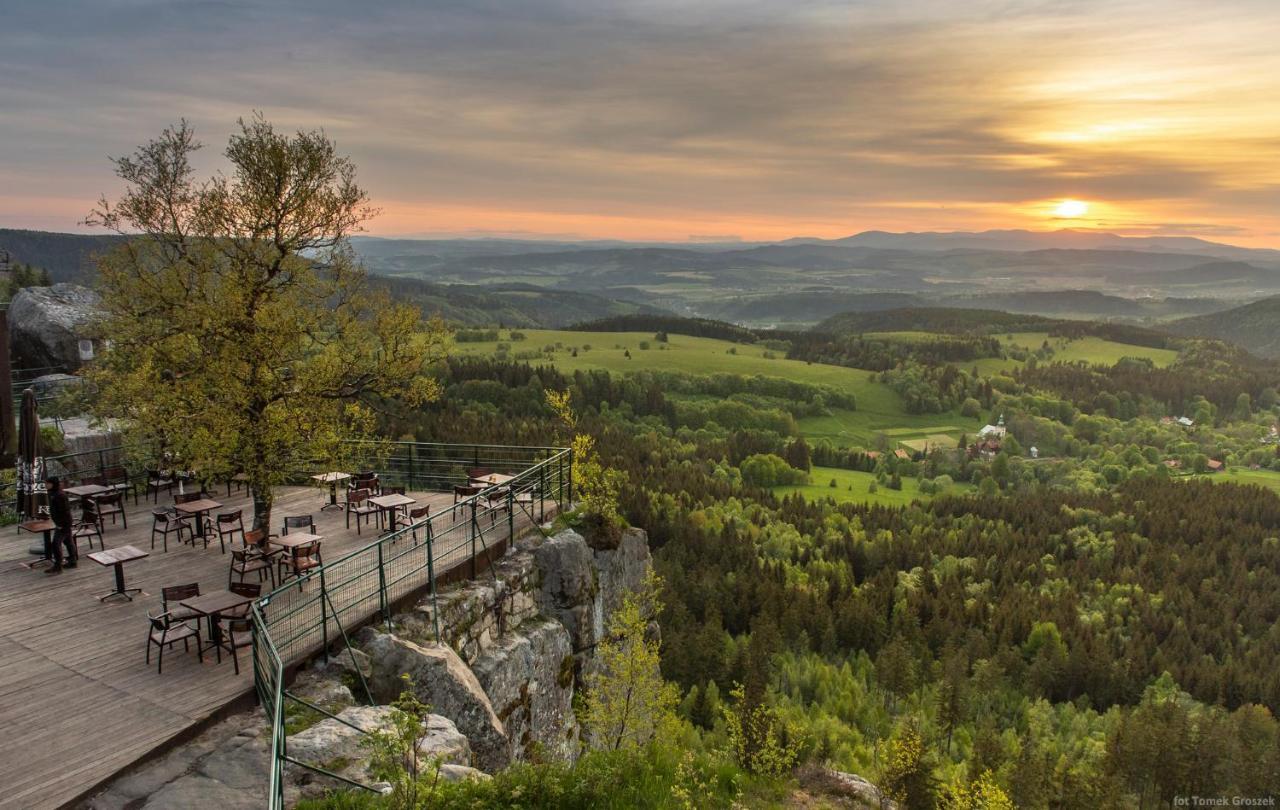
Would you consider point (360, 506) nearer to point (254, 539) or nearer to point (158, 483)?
point (254, 539)

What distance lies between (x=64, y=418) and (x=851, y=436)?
171 metres

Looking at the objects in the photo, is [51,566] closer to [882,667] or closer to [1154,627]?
[882,667]

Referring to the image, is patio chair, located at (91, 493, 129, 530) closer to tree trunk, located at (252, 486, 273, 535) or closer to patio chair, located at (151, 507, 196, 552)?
patio chair, located at (151, 507, 196, 552)

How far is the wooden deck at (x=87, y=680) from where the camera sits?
11.1m

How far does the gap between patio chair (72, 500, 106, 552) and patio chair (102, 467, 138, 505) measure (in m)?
1.25

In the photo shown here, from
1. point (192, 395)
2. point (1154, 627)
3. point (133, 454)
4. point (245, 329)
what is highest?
point (245, 329)

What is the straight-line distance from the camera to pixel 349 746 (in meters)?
12.2

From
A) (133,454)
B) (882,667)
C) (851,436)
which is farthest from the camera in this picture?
(851,436)

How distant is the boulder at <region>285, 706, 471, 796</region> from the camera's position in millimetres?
11508

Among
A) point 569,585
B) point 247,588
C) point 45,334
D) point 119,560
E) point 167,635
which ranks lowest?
point 569,585

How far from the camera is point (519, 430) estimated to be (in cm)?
9694

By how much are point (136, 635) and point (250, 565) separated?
3.50 m

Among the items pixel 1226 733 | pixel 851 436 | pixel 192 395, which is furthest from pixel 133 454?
pixel 851 436

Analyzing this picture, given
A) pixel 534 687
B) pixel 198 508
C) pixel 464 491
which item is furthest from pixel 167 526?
pixel 534 687
